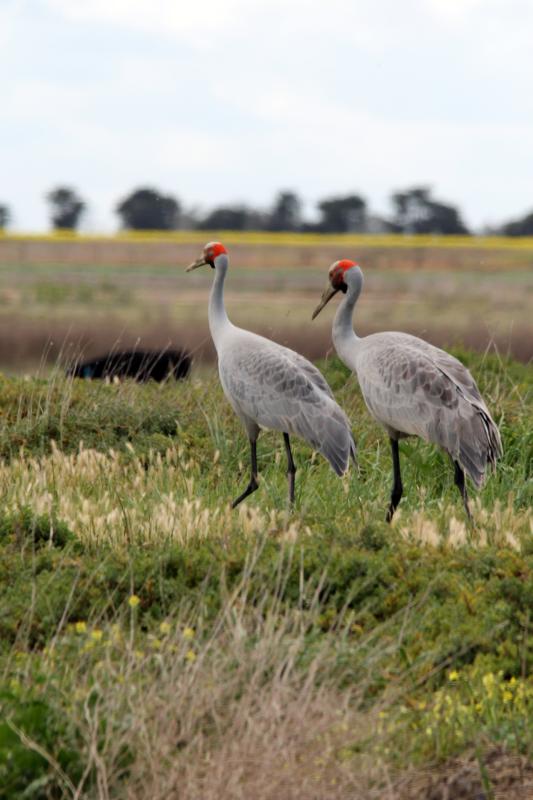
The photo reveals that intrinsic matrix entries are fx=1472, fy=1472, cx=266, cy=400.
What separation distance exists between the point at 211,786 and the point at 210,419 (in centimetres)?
747

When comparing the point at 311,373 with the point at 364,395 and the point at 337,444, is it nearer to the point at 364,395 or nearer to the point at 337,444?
the point at 364,395

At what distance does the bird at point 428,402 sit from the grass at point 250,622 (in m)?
0.37

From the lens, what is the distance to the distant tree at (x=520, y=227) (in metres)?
61.1

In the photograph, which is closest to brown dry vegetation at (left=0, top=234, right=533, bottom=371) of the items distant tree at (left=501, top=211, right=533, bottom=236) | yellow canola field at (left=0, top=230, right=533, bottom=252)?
yellow canola field at (left=0, top=230, right=533, bottom=252)

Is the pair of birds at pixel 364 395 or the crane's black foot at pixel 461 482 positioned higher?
the pair of birds at pixel 364 395

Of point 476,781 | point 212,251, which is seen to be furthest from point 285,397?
point 476,781

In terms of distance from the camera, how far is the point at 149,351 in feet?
55.0

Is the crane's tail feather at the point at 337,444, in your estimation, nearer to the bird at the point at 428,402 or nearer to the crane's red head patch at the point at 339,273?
the bird at the point at 428,402

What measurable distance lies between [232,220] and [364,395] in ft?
176

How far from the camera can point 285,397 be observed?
9.34m

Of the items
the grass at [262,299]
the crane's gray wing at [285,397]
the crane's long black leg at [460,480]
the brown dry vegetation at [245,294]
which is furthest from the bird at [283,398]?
the brown dry vegetation at [245,294]

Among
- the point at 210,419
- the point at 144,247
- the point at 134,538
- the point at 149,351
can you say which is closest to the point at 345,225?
the point at 144,247

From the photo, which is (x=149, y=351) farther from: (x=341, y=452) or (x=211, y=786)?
(x=211, y=786)

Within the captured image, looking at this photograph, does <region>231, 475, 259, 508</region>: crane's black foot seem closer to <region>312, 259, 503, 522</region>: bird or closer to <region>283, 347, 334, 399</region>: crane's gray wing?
<region>283, 347, 334, 399</region>: crane's gray wing
